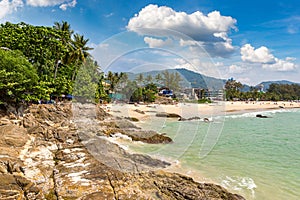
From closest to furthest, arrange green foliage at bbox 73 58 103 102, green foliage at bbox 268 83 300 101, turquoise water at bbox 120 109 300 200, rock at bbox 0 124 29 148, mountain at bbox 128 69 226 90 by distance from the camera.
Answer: mountain at bbox 128 69 226 90
turquoise water at bbox 120 109 300 200
rock at bbox 0 124 29 148
green foliage at bbox 73 58 103 102
green foliage at bbox 268 83 300 101

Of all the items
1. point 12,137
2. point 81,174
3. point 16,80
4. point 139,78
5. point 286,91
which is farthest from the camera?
point 286,91

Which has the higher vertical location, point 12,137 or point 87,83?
point 87,83

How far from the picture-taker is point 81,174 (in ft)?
22.6

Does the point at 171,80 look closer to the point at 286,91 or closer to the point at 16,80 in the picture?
the point at 16,80

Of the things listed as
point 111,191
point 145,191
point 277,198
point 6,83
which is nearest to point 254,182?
point 277,198

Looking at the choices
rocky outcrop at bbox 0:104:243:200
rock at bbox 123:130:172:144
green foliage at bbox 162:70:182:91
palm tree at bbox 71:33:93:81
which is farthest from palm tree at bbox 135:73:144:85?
palm tree at bbox 71:33:93:81

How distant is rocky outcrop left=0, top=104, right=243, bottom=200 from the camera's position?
583 centimetres

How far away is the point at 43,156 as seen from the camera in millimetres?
8547

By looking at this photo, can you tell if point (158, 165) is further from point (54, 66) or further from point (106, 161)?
point (54, 66)

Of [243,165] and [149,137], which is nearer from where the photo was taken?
[243,165]

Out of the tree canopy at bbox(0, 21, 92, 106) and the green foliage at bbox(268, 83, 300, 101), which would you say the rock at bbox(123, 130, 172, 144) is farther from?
the green foliage at bbox(268, 83, 300, 101)

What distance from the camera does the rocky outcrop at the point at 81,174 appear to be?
19.1ft

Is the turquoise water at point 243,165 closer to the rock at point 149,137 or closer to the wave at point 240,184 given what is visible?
the wave at point 240,184

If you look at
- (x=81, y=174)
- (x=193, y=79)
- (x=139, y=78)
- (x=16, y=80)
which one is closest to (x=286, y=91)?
(x=16, y=80)
